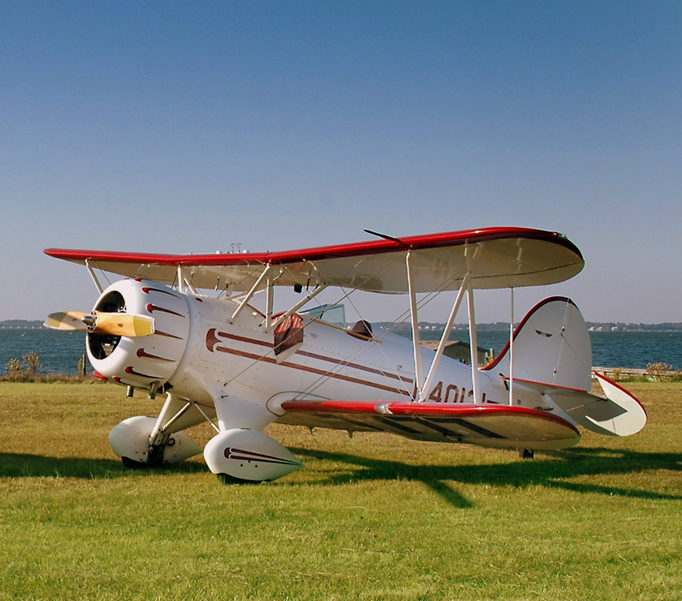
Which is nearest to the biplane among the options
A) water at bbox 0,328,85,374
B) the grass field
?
the grass field

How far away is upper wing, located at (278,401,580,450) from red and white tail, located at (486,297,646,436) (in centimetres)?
228

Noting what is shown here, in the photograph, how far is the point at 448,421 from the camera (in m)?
7.69

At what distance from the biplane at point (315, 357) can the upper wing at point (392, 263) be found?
0.08ft

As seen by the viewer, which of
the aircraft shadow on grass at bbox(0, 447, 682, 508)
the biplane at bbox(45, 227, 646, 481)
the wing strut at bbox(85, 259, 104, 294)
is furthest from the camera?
the wing strut at bbox(85, 259, 104, 294)

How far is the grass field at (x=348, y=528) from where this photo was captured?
4410mm

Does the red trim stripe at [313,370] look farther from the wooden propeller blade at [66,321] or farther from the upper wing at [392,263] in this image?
the wooden propeller blade at [66,321]

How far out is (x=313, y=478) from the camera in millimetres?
8570

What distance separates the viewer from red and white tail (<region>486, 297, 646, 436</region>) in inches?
412

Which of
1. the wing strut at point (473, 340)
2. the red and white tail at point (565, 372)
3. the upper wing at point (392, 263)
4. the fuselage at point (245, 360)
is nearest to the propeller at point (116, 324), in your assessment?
the fuselage at point (245, 360)

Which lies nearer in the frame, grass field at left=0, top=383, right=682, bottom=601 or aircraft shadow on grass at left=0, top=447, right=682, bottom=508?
grass field at left=0, top=383, right=682, bottom=601

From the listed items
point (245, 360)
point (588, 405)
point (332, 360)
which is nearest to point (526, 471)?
point (588, 405)

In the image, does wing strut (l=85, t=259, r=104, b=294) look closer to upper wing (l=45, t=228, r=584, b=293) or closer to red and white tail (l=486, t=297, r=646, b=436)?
upper wing (l=45, t=228, r=584, b=293)

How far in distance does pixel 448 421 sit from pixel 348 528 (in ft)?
7.17

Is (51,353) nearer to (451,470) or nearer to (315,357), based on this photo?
(315,357)
